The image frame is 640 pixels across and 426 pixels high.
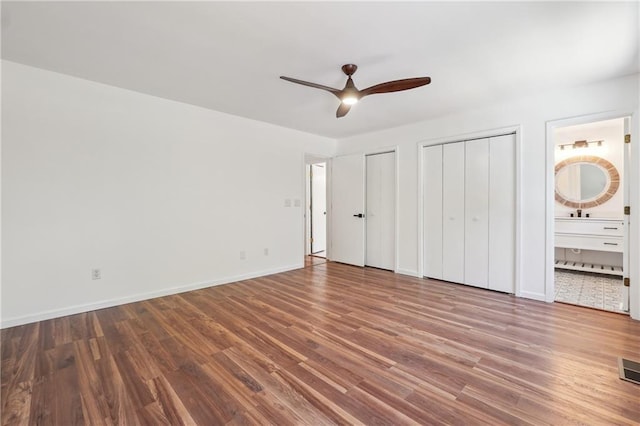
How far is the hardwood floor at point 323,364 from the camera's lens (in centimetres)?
151

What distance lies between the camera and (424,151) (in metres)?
4.29

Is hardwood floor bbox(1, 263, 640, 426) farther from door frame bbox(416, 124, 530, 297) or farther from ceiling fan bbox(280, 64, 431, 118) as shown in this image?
ceiling fan bbox(280, 64, 431, 118)

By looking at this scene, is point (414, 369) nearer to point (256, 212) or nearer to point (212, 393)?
point (212, 393)

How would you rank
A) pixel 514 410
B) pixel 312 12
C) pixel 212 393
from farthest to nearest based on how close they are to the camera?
pixel 312 12, pixel 212 393, pixel 514 410

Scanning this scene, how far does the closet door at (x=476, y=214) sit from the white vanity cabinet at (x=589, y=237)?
214cm

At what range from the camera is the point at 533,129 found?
3297mm

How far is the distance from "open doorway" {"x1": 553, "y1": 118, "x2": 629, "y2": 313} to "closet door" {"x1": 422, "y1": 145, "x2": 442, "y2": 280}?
69.9 inches

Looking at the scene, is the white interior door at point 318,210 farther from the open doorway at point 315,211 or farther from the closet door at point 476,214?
the closet door at point 476,214

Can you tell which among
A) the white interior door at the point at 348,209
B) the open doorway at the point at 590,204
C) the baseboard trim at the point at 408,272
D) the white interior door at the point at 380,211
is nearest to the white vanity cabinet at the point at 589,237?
the open doorway at the point at 590,204

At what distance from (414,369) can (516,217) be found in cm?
259

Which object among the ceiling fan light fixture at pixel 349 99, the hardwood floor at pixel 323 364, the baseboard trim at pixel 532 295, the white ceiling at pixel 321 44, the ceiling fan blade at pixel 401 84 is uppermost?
the white ceiling at pixel 321 44

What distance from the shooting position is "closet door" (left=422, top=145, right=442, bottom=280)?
13.6 ft

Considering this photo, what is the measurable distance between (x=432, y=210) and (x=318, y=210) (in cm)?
327

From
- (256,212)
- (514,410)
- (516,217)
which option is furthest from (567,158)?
(256,212)
